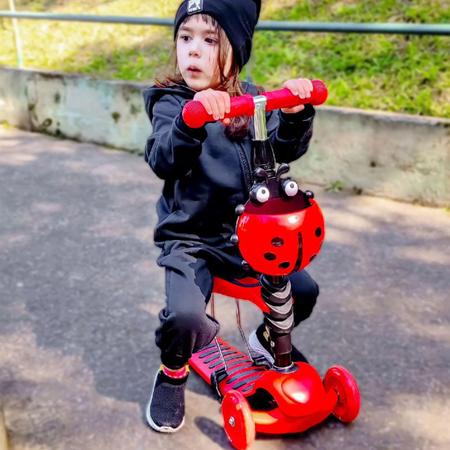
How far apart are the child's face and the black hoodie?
0.07m

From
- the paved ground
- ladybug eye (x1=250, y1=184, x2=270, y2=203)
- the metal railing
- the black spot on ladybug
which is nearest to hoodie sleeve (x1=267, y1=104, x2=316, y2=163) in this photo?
ladybug eye (x1=250, y1=184, x2=270, y2=203)

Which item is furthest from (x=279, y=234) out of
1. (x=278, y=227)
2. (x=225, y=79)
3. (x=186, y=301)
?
(x=225, y=79)

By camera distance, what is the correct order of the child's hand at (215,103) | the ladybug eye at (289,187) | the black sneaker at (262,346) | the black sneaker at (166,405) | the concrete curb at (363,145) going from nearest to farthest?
1. the child's hand at (215,103)
2. the ladybug eye at (289,187)
3. the black sneaker at (166,405)
4. the black sneaker at (262,346)
5. the concrete curb at (363,145)

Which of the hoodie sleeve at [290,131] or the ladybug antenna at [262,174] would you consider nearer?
the ladybug antenna at [262,174]

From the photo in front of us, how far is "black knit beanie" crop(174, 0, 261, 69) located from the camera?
1865 mm

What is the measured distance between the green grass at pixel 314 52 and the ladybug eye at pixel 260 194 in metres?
1.90

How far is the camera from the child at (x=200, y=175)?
1885 millimetres

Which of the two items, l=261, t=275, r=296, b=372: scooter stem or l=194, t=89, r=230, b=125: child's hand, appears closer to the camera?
l=194, t=89, r=230, b=125: child's hand

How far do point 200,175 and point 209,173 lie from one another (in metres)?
0.03

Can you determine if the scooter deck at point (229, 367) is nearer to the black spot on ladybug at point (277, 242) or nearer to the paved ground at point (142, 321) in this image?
the paved ground at point (142, 321)

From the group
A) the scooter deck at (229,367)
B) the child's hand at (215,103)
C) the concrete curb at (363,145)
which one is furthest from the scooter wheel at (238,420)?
the concrete curb at (363,145)

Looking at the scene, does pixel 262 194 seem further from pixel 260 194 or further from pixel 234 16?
pixel 234 16

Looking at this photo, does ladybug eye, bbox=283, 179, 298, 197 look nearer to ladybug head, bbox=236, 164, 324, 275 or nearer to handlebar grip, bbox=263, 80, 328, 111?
ladybug head, bbox=236, 164, 324, 275

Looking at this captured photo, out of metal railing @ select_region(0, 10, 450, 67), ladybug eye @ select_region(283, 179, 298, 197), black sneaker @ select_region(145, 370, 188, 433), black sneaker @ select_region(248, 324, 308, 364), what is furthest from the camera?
metal railing @ select_region(0, 10, 450, 67)
